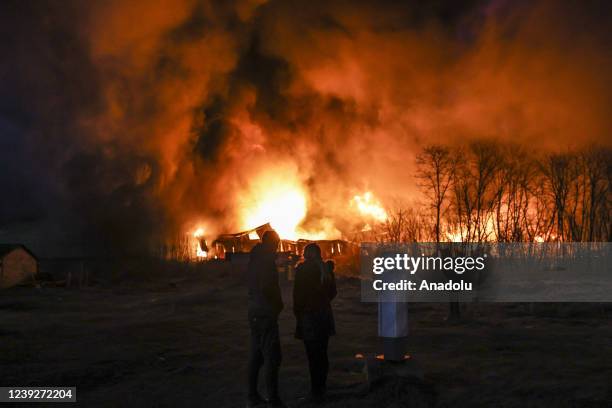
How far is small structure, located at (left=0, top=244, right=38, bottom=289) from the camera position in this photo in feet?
152

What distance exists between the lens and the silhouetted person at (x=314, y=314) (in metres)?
7.46

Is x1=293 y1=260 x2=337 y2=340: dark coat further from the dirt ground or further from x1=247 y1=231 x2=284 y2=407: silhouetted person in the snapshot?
the dirt ground

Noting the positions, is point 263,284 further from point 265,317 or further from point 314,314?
point 314,314

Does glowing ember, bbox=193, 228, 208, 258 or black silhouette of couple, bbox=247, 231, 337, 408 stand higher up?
glowing ember, bbox=193, 228, 208, 258

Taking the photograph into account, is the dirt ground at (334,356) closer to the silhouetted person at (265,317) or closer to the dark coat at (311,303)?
the silhouetted person at (265,317)

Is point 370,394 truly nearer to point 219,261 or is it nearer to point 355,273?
point 355,273

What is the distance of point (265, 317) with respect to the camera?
695 centimetres

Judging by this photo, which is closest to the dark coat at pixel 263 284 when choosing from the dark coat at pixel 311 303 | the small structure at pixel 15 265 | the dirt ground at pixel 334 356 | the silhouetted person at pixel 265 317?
the silhouetted person at pixel 265 317

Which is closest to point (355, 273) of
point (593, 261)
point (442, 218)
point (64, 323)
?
point (442, 218)

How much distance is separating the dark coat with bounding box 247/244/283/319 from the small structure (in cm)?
4524

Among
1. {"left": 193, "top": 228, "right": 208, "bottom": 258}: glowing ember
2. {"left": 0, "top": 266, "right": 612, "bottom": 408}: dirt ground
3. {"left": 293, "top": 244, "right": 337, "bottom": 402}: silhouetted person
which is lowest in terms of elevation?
{"left": 0, "top": 266, "right": 612, "bottom": 408}: dirt ground

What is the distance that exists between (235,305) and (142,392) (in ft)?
51.6

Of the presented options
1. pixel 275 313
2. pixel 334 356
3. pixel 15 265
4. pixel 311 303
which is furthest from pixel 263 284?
pixel 15 265

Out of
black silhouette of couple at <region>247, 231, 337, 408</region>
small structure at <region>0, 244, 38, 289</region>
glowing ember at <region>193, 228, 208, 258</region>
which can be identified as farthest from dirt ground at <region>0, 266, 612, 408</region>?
glowing ember at <region>193, 228, 208, 258</region>
